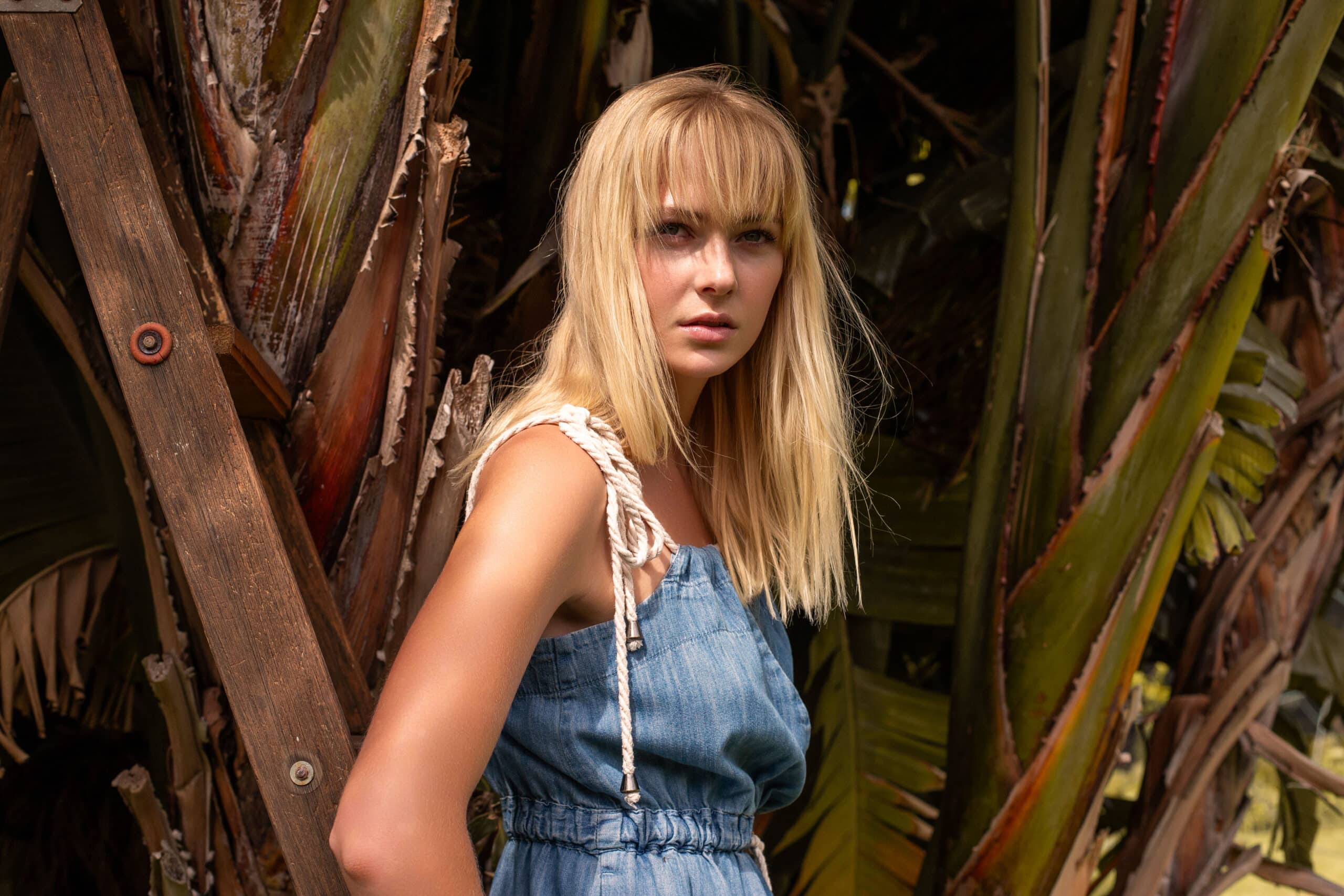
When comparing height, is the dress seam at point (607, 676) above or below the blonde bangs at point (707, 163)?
below

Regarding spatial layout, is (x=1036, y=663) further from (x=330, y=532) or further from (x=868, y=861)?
(x=330, y=532)

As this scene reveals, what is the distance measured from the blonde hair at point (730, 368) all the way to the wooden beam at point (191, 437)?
19 centimetres

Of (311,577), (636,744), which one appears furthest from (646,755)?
(311,577)

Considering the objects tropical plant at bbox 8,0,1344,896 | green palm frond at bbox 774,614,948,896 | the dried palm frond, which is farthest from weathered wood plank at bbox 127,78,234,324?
green palm frond at bbox 774,614,948,896

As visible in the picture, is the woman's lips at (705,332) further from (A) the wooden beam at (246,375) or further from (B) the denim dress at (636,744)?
(A) the wooden beam at (246,375)

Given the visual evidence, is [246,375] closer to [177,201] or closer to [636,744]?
[177,201]

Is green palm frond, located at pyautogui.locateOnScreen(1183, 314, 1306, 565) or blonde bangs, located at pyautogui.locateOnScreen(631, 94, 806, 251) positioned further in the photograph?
green palm frond, located at pyautogui.locateOnScreen(1183, 314, 1306, 565)

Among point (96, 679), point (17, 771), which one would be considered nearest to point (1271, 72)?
point (96, 679)

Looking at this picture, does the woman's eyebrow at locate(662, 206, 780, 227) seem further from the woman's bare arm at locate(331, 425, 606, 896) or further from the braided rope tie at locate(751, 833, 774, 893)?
the braided rope tie at locate(751, 833, 774, 893)

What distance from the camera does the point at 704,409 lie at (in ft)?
3.82

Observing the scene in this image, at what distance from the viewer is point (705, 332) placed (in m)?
0.94

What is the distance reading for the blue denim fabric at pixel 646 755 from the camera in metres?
0.83

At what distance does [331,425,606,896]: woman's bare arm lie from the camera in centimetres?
65

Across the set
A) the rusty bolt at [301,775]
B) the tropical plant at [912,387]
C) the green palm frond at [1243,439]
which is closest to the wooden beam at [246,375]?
the tropical plant at [912,387]
